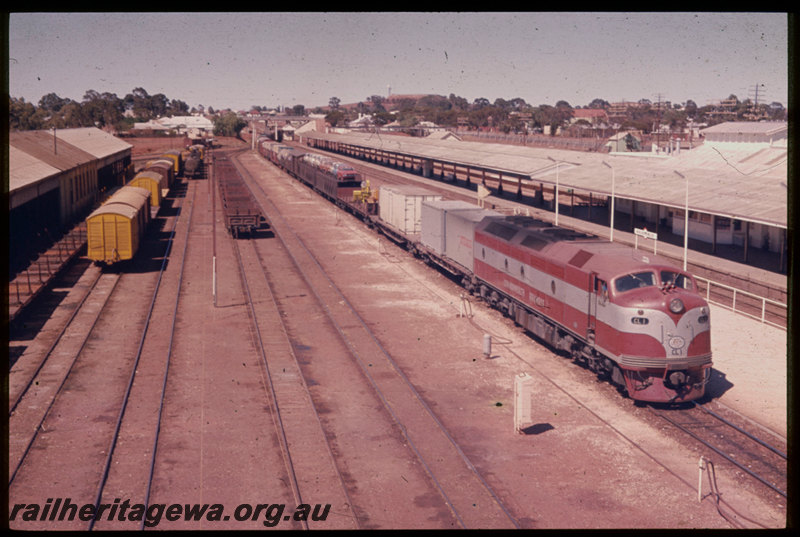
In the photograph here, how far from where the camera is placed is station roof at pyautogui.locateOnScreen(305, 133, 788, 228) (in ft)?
116

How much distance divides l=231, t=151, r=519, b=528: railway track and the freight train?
5.55 metres

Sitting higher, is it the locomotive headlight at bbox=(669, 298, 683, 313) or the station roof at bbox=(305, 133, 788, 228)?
the station roof at bbox=(305, 133, 788, 228)

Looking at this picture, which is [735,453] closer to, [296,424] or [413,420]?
[413,420]

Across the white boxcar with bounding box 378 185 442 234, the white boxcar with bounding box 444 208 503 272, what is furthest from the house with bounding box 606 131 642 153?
the white boxcar with bounding box 444 208 503 272

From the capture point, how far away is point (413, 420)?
19828mm

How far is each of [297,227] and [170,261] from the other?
1512 centimetres

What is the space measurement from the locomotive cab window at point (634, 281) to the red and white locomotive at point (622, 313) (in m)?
0.03

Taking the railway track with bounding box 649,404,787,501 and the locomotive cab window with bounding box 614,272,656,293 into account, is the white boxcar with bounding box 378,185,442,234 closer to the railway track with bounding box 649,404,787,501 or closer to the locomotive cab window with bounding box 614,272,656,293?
the locomotive cab window with bounding box 614,272,656,293

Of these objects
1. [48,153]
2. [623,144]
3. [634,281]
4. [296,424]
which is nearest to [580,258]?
[634,281]

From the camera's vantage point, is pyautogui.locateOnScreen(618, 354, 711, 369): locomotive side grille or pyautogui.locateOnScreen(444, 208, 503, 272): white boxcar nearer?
pyautogui.locateOnScreen(618, 354, 711, 369): locomotive side grille

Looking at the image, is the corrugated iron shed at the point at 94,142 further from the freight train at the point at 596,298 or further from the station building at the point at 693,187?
the freight train at the point at 596,298

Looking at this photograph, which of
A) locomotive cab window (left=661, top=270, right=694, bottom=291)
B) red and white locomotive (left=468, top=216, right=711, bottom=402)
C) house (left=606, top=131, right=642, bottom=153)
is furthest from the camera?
house (left=606, top=131, right=642, bottom=153)

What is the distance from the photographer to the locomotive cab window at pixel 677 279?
66.1 feet

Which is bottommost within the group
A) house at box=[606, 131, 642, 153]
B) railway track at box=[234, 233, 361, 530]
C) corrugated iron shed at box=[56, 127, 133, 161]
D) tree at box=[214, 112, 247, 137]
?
railway track at box=[234, 233, 361, 530]
